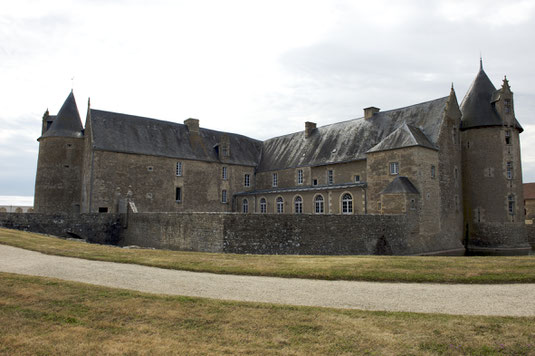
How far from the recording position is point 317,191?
30.7m

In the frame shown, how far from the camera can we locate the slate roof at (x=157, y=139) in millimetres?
32062

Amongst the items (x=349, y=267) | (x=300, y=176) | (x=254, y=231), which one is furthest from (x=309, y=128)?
(x=349, y=267)

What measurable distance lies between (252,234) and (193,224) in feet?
11.7

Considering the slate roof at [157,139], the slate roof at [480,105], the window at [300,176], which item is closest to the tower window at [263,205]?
the window at [300,176]

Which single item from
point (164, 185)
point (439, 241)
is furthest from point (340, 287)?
point (164, 185)

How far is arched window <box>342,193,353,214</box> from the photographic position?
93.6 ft

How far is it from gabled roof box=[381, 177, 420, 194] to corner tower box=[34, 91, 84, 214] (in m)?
26.1

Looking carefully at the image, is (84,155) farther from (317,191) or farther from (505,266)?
(505,266)

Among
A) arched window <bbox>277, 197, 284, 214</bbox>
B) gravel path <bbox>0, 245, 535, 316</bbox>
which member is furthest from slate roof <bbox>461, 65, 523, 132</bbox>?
gravel path <bbox>0, 245, 535, 316</bbox>

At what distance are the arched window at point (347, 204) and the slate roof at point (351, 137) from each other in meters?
3.54

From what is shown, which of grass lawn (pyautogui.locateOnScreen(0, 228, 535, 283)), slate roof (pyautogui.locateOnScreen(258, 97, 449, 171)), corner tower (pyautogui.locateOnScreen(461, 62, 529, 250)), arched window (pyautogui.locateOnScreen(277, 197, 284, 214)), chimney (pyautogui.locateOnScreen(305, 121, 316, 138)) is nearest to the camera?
grass lawn (pyautogui.locateOnScreen(0, 228, 535, 283))

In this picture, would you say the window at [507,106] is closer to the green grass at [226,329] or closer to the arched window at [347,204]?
the arched window at [347,204]

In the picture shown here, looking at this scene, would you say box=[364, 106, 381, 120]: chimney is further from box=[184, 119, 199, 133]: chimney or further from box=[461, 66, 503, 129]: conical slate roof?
box=[184, 119, 199, 133]: chimney

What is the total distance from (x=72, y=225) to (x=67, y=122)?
13.2m
